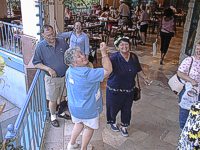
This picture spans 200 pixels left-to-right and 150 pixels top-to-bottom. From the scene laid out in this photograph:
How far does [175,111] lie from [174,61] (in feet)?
10.0

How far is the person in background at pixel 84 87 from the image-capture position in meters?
2.17

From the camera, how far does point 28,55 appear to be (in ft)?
14.3

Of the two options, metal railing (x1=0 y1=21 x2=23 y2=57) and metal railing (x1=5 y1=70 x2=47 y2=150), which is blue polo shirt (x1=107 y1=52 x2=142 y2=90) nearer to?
metal railing (x1=5 y1=70 x2=47 y2=150)

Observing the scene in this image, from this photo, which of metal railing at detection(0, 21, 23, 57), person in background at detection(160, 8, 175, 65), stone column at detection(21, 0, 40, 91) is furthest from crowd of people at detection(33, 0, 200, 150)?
person in background at detection(160, 8, 175, 65)

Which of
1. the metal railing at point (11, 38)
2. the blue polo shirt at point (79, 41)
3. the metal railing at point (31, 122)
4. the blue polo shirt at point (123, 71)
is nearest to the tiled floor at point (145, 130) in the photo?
the metal railing at point (31, 122)

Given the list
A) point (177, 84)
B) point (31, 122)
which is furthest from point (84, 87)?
point (177, 84)

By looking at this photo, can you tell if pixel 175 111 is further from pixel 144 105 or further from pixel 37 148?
pixel 37 148

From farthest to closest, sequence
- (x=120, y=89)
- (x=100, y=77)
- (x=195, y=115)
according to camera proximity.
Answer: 1. (x=120, y=89)
2. (x=100, y=77)
3. (x=195, y=115)

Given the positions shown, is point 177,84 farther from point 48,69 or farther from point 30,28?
point 30,28

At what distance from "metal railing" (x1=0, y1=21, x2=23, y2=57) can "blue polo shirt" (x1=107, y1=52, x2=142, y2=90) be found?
12.1 ft

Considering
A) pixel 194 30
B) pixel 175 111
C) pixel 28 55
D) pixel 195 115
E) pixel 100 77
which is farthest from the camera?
pixel 194 30

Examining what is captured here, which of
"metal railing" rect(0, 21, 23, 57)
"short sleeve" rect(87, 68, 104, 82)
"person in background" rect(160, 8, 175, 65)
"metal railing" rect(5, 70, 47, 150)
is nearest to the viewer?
"metal railing" rect(5, 70, 47, 150)

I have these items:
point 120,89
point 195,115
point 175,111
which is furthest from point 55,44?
point 175,111

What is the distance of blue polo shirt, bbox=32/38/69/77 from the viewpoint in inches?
117
